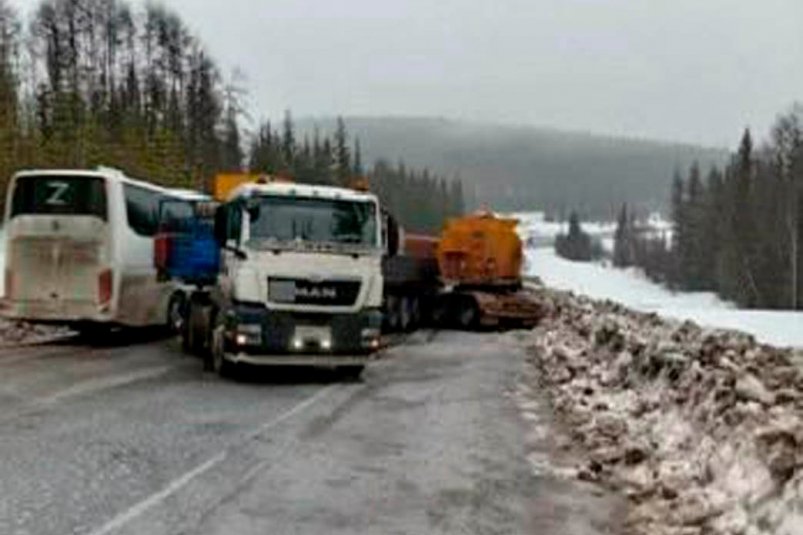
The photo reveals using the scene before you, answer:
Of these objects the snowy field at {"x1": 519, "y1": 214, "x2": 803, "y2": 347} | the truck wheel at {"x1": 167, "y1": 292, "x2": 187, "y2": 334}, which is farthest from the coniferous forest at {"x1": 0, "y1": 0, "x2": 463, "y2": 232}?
the truck wheel at {"x1": 167, "y1": 292, "x2": 187, "y2": 334}

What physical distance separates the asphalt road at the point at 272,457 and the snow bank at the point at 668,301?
15.1 m

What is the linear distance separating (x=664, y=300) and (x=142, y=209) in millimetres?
76695

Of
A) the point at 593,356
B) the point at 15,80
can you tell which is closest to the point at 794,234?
the point at 15,80

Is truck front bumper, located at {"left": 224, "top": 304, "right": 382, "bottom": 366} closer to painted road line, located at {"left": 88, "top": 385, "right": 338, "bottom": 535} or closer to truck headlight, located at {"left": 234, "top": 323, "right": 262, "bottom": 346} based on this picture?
truck headlight, located at {"left": 234, "top": 323, "right": 262, "bottom": 346}

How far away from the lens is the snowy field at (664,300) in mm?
41166

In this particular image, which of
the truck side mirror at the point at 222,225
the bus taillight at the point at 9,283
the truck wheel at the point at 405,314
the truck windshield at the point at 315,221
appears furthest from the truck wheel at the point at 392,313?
the truck windshield at the point at 315,221

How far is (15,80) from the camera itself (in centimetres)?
9788

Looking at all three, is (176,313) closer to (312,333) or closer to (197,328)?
(197,328)

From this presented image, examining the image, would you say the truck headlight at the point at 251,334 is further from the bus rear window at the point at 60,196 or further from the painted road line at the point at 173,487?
the bus rear window at the point at 60,196

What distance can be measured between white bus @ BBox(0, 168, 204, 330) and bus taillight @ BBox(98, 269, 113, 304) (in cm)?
2

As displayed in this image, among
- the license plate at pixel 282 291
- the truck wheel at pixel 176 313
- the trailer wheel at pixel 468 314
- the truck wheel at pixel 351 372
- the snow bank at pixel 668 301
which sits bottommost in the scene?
the snow bank at pixel 668 301

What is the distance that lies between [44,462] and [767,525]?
6.51 metres

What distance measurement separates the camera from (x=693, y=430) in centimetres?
1318

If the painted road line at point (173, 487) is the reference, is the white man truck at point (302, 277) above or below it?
above
